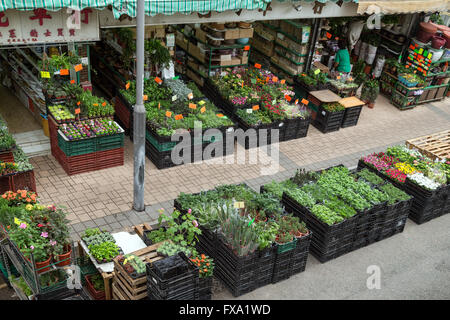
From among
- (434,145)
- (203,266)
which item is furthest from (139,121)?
Result: (434,145)

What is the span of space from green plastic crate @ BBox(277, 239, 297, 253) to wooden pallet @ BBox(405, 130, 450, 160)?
232 inches

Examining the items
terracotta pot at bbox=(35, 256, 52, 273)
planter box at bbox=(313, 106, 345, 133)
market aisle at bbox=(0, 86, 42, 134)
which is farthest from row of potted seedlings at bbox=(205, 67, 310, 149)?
terracotta pot at bbox=(35, 256, 52, 273)

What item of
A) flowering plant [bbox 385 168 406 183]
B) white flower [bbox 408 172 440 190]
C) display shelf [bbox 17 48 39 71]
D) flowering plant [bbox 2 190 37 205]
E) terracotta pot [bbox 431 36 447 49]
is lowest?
flowering plant [bbox 385 168 406 183]

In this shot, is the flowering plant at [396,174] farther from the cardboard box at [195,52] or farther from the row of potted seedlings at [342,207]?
the cardboard box at [195,52]

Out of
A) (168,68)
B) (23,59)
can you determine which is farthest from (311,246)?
(23,59)

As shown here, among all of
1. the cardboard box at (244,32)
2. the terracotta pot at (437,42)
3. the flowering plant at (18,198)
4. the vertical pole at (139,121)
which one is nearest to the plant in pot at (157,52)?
the cardboard box at (244,32)

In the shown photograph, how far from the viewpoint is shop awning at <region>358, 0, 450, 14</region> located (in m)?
14.2

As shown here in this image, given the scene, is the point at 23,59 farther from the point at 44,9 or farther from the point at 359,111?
the point at 359,111

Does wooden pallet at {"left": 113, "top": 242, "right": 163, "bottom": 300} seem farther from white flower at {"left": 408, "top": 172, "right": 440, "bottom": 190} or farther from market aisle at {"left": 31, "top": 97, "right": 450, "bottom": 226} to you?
white flower at {"left": 408, "top": 172, "right": 440, "bottom": 190}

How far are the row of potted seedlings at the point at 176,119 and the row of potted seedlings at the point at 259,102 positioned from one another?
72cm

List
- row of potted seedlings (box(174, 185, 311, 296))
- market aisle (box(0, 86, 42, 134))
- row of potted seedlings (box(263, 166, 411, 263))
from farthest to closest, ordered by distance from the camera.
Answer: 1. market aisle (box(0, 86, 42, 134))
2. row of potted seedlings (box(263, 166, 411, 263))
3. row of potted seedlings (box(174, 185, 311, 296))

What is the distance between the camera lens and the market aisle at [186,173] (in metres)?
10.4

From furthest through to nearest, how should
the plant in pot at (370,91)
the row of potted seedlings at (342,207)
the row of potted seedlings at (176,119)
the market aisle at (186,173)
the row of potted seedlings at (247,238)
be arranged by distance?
1. the plant in pot at (370,91)
2. the row of potted seedlings at (176,119)
3. the market aisle at (186,173)
4. the row of potted seedlings at (342,207)
5. the row of potted seedlings at (247,238)

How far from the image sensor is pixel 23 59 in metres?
13.1
